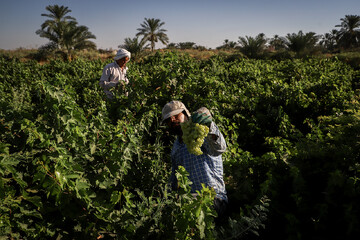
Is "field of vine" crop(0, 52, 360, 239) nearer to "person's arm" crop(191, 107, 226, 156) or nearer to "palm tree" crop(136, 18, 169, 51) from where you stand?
"person's arm" crop(191, 107, 226, 156)

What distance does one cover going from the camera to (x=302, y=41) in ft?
55.0

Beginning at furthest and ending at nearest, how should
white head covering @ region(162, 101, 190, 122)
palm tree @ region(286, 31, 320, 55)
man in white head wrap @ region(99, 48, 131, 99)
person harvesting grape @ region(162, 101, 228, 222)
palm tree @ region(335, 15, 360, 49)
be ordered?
1. palm tree @ region(335, 15, 360, 49)
2. palm tree @ region(286, 31, 320, 55)
3. man in white head wrap @ region(99, 48, 131, 99)
4. white head covering @ region(162, 101, 190, 122)
5. person harvesting grape @ region(162, 101, 228, 222)

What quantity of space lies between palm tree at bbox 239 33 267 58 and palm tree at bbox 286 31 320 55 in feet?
6.03

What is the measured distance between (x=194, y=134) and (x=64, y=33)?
68.4ft

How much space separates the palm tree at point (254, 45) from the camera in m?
17.9

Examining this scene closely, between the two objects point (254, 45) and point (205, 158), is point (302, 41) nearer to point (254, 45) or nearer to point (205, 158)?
point (254, 45)

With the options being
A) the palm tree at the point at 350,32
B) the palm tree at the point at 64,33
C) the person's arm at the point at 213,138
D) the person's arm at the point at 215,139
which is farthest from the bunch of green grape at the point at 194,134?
the palm tree at the point at 350,32

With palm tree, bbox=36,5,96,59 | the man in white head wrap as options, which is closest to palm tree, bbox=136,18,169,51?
palm tree, bbox=36,5,96,59

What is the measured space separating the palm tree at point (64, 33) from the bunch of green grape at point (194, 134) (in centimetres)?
2044

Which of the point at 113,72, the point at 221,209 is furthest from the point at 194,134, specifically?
the point at 113,72

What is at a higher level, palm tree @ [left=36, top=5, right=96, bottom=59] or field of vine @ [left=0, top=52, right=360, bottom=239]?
palm tree @ [left=36, top=5, right=96, bottom=59]

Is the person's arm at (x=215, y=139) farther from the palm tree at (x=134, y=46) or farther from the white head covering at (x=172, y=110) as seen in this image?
the palm tree at (x=134, y=46)

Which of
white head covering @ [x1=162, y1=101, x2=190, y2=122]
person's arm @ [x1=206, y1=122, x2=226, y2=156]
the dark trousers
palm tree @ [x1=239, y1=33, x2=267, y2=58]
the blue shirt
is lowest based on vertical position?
the dark trousers

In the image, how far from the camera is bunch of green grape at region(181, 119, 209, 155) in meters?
1.86
